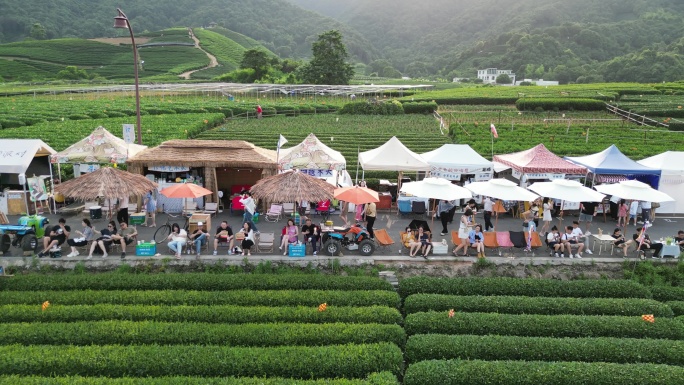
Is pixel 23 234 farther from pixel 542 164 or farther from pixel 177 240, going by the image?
pixel 542 164

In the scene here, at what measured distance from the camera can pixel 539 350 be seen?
35.4 feet

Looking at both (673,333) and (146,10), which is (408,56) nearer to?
(146,10)

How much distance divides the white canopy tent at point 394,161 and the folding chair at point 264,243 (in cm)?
642

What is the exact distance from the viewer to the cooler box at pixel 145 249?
14.5 m

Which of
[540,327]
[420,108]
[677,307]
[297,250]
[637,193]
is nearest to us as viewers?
[540,327]

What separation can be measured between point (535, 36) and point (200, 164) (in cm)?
10756

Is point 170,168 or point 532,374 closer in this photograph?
point 532,374

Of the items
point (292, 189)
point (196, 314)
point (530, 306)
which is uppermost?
point (292, 189)

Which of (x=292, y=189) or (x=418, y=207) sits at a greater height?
(x=292, y=189)

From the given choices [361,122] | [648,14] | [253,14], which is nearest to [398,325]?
[361,122]

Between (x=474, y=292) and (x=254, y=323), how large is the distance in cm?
623

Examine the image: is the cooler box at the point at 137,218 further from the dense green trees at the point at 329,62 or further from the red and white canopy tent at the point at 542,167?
the dense green trees at the point at 329,62

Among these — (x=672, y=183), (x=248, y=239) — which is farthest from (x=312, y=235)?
(x=672, y=183)

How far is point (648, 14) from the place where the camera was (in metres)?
111
